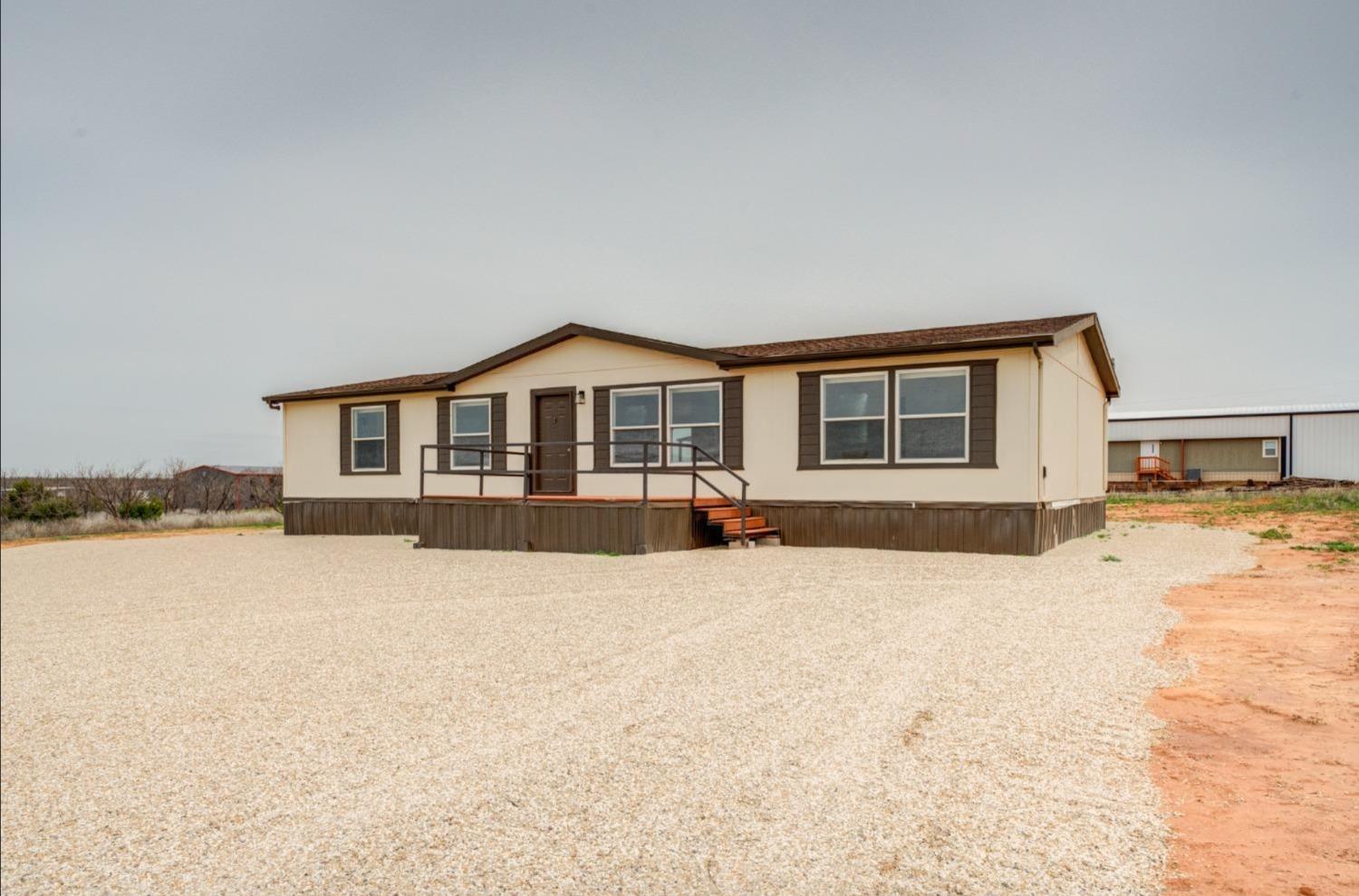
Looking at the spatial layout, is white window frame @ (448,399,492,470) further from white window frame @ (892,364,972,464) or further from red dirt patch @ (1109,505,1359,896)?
red dirt patch @ (1109,505,1359,896)

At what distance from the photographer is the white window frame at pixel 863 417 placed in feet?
44.6

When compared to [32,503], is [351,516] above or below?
below

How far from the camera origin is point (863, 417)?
13805mm

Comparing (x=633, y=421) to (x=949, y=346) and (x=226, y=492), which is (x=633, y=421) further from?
(x=226, y=492)

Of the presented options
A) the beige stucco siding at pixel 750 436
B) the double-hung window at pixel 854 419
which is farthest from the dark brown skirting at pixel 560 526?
the double-hung window at pixel 854 419

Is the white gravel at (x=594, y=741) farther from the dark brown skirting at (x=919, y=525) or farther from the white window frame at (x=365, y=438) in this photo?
the white window frame at (x=365, y=438)

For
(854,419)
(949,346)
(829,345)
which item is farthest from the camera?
(829,345)

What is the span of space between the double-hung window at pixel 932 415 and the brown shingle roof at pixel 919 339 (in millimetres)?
506

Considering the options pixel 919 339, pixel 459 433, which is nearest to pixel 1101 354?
pixel 919 339

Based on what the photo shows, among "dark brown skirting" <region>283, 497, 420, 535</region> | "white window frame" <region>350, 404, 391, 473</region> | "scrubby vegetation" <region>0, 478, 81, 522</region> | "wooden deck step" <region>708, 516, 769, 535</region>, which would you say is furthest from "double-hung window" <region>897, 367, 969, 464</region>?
"scrubby vegetation" <region>0, 478, 81, 522</region>

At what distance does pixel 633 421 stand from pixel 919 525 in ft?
18.4

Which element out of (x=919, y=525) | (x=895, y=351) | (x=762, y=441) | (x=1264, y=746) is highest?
(x=895, y=351)

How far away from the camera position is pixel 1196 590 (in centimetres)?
915

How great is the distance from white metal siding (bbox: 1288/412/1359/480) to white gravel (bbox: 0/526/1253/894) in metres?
32.5
